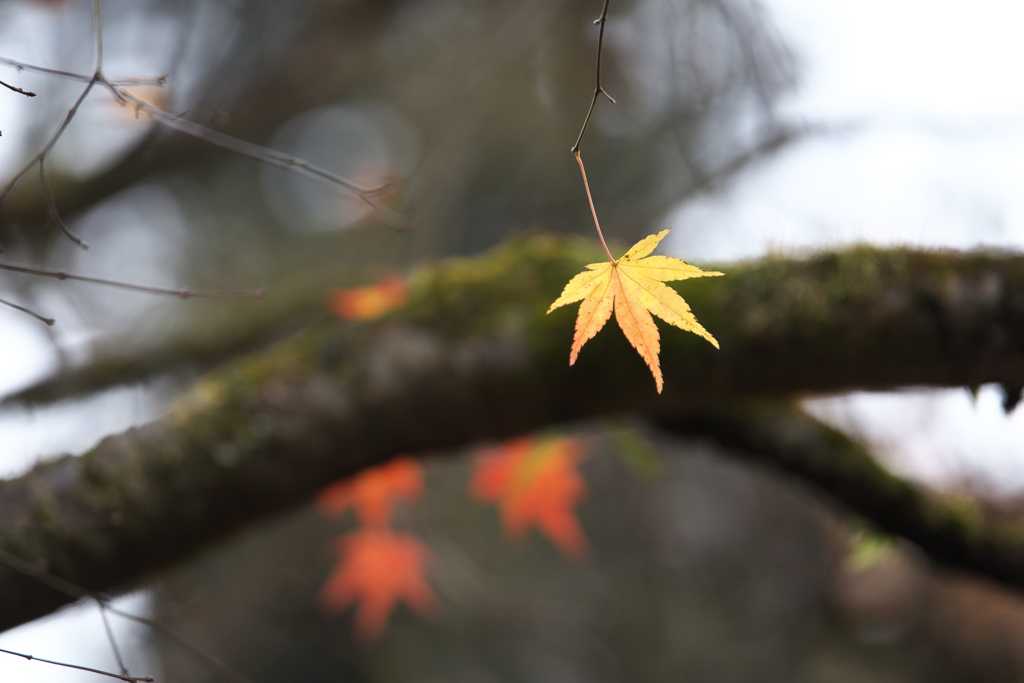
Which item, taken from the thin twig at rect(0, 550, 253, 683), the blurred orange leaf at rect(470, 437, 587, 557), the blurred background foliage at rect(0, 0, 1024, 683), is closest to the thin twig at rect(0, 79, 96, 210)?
the thin twig at rect(0, 550, 253, 683)

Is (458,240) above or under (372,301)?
above

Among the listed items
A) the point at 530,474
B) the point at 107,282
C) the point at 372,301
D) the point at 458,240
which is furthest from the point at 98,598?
the point at 458,240

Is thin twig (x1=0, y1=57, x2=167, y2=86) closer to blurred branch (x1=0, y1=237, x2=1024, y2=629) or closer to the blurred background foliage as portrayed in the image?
blurred branch (x1=0, y1=237, x2=1024, y2=629)

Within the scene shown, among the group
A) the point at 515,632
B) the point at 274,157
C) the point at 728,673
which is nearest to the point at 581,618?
the point at 515,632

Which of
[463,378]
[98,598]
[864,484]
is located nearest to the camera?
[98,598]

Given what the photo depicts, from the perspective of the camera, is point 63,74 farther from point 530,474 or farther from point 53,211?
point 530,474

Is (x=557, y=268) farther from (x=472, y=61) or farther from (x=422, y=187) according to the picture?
(x=472, y=61)

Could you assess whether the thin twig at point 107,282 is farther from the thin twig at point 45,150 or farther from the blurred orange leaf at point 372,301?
the blurred orange leaf at point 372,301

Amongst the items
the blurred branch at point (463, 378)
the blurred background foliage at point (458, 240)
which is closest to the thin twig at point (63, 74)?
the blurred branch at point (463, 378)
